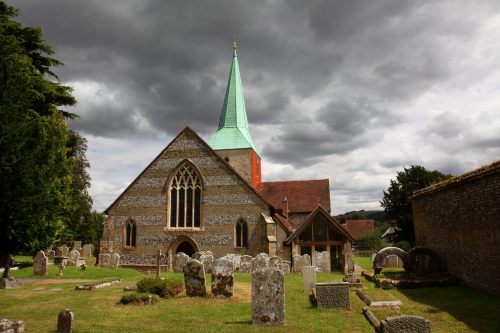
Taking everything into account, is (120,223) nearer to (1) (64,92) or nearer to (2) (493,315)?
(1) (64,92)

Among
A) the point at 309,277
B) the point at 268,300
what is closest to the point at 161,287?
the point at 268,300

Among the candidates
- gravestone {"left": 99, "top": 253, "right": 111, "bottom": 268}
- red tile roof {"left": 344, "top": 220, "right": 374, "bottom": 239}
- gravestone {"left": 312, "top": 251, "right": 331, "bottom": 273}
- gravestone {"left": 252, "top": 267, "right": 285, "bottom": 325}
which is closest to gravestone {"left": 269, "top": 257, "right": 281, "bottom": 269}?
gravestone {"left": 312, "top": 251, "right": 331, "bottom": 273}

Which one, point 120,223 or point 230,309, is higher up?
point 120,223

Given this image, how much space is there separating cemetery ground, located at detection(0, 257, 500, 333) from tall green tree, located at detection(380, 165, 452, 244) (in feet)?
89.4

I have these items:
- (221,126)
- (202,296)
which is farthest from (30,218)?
(221,126)

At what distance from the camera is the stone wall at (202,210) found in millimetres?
24938

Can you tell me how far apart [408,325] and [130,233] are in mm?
23218

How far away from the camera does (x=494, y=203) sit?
12438mm

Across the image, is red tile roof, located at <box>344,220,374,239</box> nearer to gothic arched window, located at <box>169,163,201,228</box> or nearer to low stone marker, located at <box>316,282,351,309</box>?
gothic arched window, located at <box>169,163,201,228</box>

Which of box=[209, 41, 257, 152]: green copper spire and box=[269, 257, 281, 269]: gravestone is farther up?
box=[209, 41, 257, 152]: green copper spire

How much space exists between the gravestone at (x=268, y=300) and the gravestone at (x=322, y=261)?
47.2 feet

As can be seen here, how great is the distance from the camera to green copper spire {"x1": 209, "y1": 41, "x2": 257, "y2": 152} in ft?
118

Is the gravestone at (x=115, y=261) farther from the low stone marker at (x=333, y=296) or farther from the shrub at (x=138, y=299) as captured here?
the low stone marker at (x=333, y=296)

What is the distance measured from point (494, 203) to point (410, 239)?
2874 centimetres
